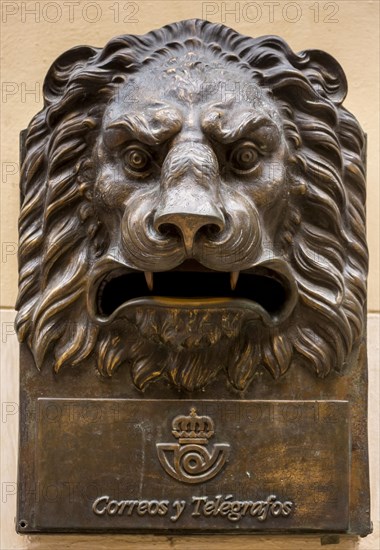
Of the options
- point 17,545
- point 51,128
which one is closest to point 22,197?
point 51,128

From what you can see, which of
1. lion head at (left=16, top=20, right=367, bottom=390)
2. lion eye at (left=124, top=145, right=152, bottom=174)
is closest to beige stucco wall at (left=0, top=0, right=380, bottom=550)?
lion head at (left=16, top=20, right=367, bottom=390)

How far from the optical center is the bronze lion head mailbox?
4.11 ft

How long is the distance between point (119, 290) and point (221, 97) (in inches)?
9.8

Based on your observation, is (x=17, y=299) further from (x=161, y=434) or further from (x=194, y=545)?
(x=194, y=545)

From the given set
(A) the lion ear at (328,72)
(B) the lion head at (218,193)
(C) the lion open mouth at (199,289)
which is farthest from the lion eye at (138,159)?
(A) the lion ear at (328,72)

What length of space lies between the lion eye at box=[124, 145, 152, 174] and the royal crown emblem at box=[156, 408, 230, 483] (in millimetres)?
298

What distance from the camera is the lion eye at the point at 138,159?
1.22 m

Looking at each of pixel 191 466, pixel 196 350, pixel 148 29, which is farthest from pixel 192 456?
pixel 148 29

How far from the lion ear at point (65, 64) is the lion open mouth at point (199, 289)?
24 centimetres

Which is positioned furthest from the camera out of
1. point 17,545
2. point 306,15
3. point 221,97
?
point 306,15

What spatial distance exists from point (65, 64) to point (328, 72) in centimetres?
31

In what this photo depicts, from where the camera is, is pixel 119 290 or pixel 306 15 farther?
pixel 306 15

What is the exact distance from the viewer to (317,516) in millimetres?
1260

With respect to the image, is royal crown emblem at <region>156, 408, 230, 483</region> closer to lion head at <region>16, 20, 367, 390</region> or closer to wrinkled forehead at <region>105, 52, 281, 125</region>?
lion head at <region>16, 20, 367, 390</region>
